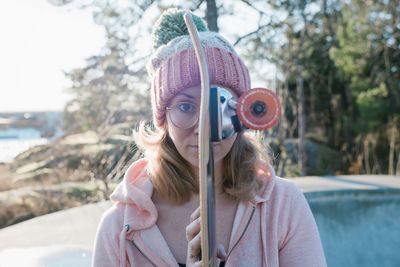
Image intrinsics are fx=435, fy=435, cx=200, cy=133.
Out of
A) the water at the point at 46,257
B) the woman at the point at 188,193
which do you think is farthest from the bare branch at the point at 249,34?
the woman at the point at 188,193

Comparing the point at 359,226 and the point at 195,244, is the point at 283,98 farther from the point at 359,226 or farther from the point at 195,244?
the point at 195,244

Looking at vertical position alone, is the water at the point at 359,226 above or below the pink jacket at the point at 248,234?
below

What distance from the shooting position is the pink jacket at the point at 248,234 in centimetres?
88

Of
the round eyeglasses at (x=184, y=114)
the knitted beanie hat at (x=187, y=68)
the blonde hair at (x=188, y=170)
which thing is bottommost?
the blonde hair at (x=188, y=170)

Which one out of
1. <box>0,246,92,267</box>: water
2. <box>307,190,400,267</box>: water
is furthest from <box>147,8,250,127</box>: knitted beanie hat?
<box>307,190,400,267</box>: water

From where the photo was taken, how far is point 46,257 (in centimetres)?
168

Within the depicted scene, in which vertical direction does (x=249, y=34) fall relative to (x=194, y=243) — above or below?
above

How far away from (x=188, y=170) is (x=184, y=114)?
203 mm

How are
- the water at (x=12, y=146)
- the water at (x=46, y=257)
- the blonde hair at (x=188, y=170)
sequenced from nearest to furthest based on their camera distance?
the blonde hair at (x=188, y=170)
the water at (x=46, y=257)
the water at (x=12, y=146)

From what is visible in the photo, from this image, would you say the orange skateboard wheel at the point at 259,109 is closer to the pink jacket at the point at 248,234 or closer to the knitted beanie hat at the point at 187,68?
the knitted beanie hat at the point at 187,68

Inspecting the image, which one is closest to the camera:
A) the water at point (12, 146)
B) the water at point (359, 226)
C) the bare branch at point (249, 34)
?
the water at point (359, 226)

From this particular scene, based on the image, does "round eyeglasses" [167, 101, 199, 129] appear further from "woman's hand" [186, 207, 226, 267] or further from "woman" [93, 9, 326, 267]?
"woman's hand" [186, 207, 226, 267]

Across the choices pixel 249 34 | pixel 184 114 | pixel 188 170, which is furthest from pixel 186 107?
pixel 249 34

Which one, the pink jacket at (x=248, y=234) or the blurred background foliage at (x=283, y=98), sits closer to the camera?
the pink jacket at (x=248, y=234)
